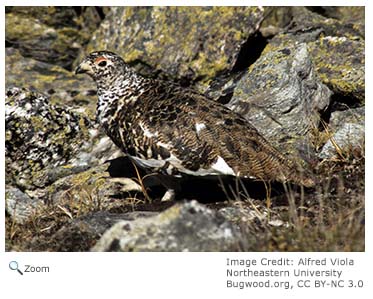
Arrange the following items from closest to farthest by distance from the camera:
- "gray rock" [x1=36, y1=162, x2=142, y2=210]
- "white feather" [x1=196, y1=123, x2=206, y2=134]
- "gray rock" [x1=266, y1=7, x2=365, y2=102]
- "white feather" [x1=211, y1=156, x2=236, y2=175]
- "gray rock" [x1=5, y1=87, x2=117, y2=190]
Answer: "white feather" [x1=211, y1=156, x2=236, y2=175]
"white feather" [x1=196, y1=123, x2=206, y2=134]
"gray rock" [x1=36, y1=162, x2=142, y2=210]
"gray rock" [x1=5, y1=87, x2=117, y2=190]
"gray rock" [x1=266, y1=7, x2=365, y2=102]

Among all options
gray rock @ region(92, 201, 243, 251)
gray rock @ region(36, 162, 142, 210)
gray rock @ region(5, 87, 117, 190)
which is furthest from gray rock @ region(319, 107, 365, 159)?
gray rock @ region(5, 87, 117, 190)

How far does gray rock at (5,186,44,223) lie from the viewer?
24.2ft

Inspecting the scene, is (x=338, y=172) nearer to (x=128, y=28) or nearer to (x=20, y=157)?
(x=20, y=157)

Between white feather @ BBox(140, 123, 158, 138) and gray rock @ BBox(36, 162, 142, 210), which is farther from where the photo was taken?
gray rock @ BBox(36, 162, 142, 210)

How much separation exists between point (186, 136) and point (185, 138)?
0.02 m

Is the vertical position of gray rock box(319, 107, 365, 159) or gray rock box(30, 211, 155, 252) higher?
gray rock box(319, 107, 365, 159)

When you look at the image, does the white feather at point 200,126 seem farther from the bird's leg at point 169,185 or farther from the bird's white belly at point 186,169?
the bird's leg at point 169,185

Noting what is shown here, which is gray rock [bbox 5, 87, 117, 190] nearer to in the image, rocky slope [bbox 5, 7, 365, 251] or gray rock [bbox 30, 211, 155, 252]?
rocky slope [bbox 5, 7, 365, 251]

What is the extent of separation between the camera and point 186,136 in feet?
22.3

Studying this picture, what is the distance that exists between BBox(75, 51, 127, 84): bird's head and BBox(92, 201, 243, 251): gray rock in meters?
2.83

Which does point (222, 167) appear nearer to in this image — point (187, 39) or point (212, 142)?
point (212, 142)

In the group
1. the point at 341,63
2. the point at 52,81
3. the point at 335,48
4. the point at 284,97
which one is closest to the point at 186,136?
the point at 284,97

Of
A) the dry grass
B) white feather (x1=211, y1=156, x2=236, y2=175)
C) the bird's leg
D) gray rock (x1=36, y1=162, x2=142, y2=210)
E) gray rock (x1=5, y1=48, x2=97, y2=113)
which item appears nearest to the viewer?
the dry grass
